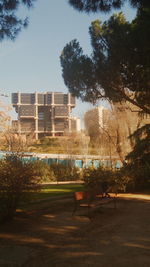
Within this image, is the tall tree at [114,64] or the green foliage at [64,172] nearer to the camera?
the tall tree at [114,64]

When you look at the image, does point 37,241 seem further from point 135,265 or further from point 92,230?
point 135,265

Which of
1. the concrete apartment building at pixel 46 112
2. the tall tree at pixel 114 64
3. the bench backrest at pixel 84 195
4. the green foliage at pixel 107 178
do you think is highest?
the concrete apartment building at pixel 46 112

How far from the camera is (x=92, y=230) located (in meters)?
6.87

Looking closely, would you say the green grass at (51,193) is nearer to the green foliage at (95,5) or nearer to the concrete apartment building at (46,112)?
the green foliage at (95,5)

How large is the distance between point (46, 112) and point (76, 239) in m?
63.2

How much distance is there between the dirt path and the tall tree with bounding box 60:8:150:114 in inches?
240

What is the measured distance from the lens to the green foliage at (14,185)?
7324mm

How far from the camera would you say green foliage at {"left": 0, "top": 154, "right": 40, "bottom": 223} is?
24.0 feet

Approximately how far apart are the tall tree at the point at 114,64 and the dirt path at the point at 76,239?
6086 millimetres

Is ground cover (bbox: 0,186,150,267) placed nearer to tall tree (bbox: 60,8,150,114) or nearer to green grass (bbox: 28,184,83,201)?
green grass (bbox: 28,184,83,201)

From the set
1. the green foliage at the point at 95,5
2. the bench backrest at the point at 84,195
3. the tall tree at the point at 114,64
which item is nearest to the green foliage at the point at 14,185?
the bench backrest at the point at 84,195

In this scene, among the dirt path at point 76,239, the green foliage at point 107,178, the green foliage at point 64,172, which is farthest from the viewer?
the green foliage at point 64,172

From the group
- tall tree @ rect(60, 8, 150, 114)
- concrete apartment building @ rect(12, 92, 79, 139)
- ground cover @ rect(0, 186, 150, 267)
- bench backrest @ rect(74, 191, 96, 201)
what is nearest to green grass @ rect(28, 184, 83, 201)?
bench backrest @ rect(74, 191, 96, 201)

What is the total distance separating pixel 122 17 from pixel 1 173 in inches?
425
